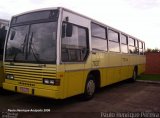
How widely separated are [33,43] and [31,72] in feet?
2.93

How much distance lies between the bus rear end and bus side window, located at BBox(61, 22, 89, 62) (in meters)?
0.41

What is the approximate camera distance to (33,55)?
7594mm

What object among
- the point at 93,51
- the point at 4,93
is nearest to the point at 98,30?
the point at 93,51

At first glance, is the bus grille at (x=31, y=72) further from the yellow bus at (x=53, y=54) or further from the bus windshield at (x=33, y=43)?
the bus windshield at (x=33, y=43)

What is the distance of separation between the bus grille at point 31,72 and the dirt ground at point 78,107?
0.91m

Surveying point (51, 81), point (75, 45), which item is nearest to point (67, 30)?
point (75, 45)

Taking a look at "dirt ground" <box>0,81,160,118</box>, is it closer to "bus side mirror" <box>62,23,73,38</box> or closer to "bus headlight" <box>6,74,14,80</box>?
"bus headlight" <box>6,74,14,80</box>

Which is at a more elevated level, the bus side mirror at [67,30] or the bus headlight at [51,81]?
the bus side mirror at [67,30]

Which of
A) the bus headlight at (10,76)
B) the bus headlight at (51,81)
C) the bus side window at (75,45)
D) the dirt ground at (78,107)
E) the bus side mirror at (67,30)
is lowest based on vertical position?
the dirt ground at (78,107)

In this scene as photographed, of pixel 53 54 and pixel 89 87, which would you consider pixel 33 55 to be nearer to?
pixel 53 54

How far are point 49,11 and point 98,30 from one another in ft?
9.50

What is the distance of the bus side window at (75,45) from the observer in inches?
296

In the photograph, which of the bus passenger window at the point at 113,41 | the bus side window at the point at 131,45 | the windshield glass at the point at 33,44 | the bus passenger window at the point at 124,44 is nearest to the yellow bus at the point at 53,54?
the windshield glass at the point at 33,44

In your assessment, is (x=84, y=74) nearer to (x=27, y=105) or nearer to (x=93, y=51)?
(x=93, y=51)
